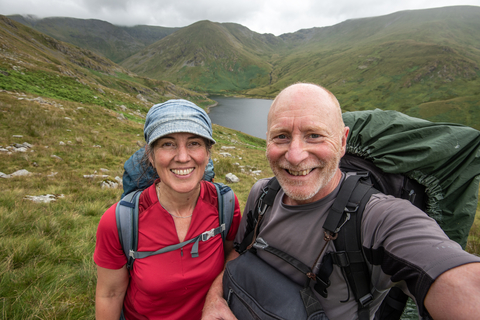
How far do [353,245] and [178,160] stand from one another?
5.75 ft

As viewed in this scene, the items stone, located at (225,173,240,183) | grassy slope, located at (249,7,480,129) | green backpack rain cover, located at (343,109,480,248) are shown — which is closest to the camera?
green backpack rain cover, located at (343,109,480,248)

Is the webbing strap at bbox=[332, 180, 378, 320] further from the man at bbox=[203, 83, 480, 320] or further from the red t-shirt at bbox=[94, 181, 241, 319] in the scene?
the red t-shirt at bbox=[94, 181, 241, 319]

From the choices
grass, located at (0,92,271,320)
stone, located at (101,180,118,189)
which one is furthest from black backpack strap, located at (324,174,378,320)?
stone, located at (101,180,118,189)

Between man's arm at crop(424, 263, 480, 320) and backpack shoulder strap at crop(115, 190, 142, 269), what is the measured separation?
2.35 m

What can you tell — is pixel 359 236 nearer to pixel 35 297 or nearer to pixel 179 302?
pixel 179 302

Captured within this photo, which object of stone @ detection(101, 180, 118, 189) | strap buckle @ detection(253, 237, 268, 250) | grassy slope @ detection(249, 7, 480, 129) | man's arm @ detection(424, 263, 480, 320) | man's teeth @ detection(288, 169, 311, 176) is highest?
grassy slope @ detection(249, 7, 480, 129)

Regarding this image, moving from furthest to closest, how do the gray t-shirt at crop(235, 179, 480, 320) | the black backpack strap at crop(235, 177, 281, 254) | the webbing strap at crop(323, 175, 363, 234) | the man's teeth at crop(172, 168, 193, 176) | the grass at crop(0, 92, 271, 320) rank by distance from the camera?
the grass at crop(0, 92, 271, 320), the black backpack strap at crop(235, 177, 281, 254), the man's teeth at crop(172, 168, 193, 176), the webbing strap at crop(323, 175, 363, 234), the gray t-shirt at crop(235, 179, 480, 320)

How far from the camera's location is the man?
116cm

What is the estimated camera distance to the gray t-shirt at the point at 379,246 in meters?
1.23

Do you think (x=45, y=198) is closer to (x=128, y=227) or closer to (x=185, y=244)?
(x=128, y=227)

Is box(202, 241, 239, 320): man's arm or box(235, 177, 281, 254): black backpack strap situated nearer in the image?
box(202, 241, 239, 320): man's arm

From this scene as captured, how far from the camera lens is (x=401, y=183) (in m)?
2.01

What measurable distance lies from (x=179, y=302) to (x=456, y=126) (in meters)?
3.43

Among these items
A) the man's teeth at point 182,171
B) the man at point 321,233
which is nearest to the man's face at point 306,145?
the man at point 321,233
